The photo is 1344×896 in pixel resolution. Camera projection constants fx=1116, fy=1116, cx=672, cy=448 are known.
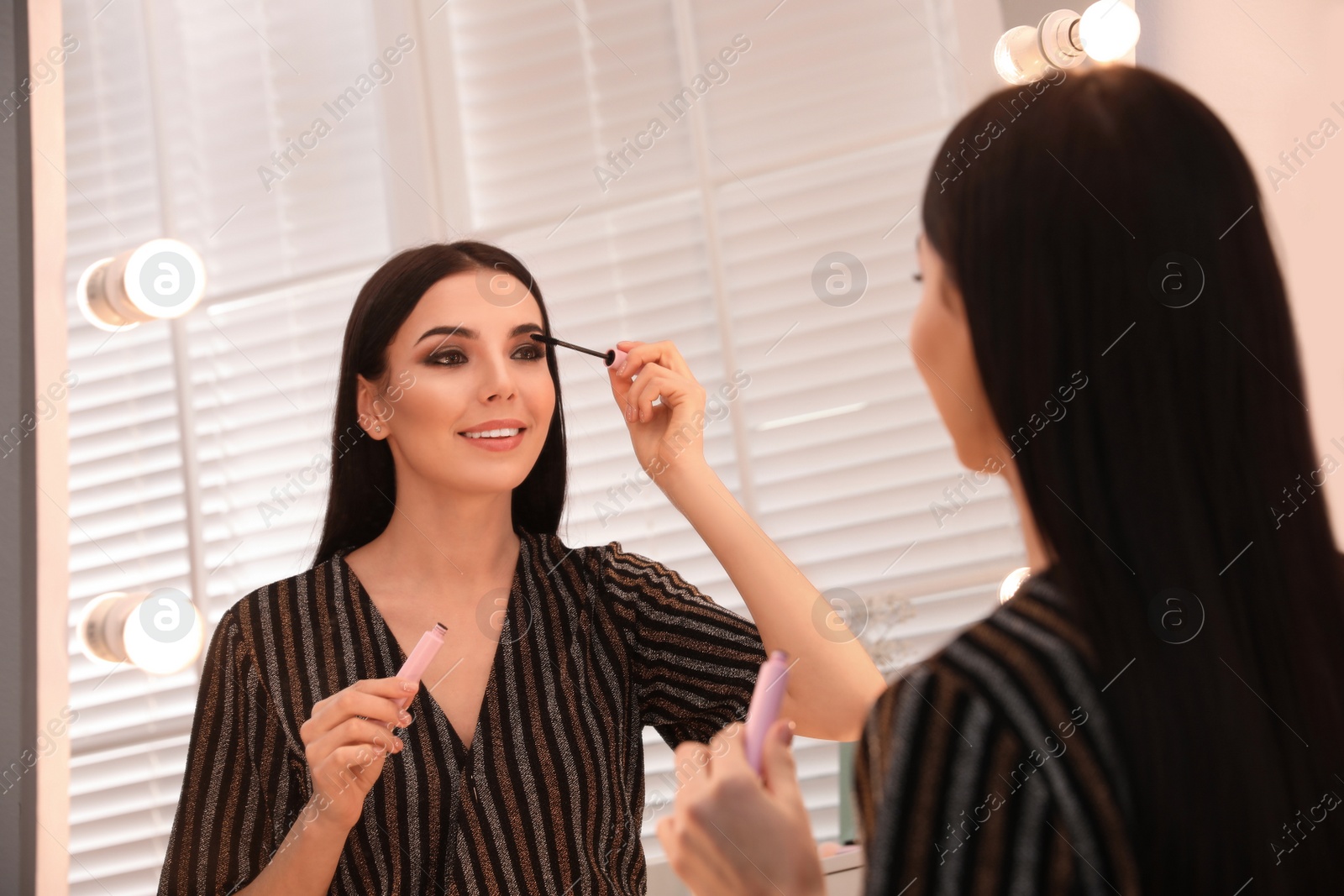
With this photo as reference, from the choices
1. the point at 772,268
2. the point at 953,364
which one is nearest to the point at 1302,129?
the point at 772,268

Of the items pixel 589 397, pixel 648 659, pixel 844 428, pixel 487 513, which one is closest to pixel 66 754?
pixel 487 513

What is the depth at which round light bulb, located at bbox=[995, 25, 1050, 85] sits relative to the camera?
3.91ft

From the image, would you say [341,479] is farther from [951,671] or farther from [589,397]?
[951,671]

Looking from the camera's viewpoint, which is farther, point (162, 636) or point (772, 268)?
point (772, 268)

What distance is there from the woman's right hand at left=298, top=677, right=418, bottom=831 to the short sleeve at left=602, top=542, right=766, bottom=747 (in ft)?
0.95

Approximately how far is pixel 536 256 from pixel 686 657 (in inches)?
30.6

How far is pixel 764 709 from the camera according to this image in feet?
1.74

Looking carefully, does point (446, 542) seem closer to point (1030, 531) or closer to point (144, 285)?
point (144, 285)

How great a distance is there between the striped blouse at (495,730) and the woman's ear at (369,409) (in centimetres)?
14

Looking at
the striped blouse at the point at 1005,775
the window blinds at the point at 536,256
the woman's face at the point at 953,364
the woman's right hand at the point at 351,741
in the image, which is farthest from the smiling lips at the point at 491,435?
the striped blouse at the point at 1005,775

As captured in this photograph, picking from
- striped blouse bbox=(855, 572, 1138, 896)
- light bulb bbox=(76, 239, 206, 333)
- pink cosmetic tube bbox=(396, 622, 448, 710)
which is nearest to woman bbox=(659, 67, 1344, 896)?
striped blouse bbox=(855, 572, 1138, 896)

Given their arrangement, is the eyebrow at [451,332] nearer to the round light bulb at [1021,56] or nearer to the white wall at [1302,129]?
the round light bulb at [1021,56]

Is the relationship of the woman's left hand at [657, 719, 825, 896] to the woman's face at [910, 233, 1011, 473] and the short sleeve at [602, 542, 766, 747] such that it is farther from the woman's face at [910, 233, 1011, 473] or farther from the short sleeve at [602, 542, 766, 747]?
the short sleeve at [602, 542, 766, 747]

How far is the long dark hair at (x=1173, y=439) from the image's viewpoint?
0.43 metres
